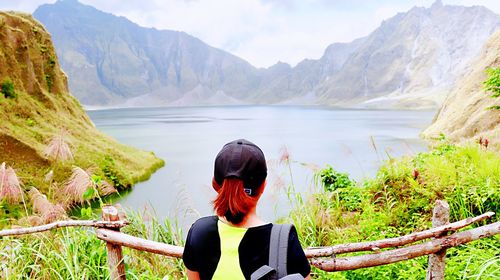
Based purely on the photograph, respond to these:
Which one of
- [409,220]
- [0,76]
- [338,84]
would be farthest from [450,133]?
[338,84]

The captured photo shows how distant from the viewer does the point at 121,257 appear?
3.27 meters

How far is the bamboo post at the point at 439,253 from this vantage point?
2.78 m

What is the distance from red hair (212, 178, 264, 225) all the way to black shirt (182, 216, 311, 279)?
0.27 ft

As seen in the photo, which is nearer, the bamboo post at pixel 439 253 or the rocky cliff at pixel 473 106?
the bamboo post at pixel 439 253

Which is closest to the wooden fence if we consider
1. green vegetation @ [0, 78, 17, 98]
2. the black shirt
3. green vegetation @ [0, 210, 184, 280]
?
green vegetation @ [0, 210, 184, 280]

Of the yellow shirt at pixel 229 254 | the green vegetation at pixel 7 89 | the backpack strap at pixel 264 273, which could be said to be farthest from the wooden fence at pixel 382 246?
the green vegetation at pixel 7 89

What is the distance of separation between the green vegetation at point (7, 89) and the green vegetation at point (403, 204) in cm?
1744

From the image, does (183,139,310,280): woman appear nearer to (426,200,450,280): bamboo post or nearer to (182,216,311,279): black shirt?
(182,216,311,279): black shirt

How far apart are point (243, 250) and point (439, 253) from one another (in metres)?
1.79

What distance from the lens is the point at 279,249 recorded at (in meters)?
1.70

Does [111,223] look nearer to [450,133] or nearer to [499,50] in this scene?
[450,133]

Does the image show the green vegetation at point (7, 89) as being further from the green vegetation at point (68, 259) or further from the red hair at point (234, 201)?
the red hair at point (234, 201)

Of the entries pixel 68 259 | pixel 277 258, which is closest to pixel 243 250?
pixel 277 258

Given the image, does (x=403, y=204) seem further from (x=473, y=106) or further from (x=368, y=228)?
(x=473, y=106)
